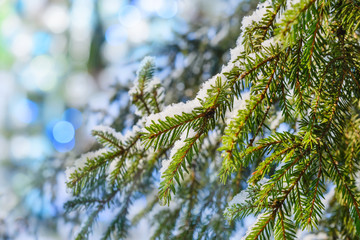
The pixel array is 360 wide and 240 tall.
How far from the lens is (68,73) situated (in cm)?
479

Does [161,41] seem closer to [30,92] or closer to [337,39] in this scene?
[337,39]

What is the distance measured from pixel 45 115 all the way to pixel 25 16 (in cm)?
226

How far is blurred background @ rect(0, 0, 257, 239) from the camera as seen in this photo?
6.30ft

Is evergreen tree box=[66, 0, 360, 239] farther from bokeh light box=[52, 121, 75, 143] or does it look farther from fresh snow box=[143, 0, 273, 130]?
bokeh light box=[52, 121, 75, 143]

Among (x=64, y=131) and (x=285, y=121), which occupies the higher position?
(x=64, y=131)

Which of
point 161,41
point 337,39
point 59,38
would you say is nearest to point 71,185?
point 337,39

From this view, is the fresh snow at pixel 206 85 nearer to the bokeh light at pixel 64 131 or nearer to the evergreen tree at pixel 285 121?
the evergreen tree at pixel 285 121

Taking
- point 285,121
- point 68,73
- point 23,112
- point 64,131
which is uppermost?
point 68,73

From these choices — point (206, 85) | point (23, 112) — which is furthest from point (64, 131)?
point (206, 85)

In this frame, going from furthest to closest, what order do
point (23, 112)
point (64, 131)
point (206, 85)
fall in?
1. point (23, 112)
2. point (64, 131)
3. point (206, 85)

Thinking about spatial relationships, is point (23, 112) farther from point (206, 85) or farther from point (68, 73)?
point (206, 85)

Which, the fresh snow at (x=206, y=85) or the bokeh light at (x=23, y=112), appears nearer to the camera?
the fresh snow at (x=206, y=85)

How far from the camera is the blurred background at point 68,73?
1920 mm

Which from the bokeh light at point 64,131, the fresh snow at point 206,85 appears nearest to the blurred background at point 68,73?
Result: the bokeh light at point 64,131
